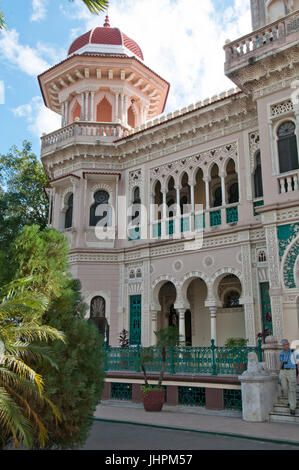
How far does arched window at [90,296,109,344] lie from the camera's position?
15.9m

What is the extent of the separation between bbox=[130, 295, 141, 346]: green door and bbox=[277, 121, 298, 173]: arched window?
7239mm

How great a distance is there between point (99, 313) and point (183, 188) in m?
5.93

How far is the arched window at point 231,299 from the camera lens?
15320 mm

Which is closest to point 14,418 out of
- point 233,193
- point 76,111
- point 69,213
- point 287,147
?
point 287,147

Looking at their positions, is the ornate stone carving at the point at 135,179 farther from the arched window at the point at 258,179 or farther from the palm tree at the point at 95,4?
the palm tree at the point at 95,4

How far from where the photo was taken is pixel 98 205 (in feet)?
55.9

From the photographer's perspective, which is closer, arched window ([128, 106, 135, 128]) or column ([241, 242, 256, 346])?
column ([241, 242, 256, 346])

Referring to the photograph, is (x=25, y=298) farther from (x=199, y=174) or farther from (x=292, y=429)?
(x=199, y=174)

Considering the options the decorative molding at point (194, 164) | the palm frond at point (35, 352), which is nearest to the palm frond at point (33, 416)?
the palm frond at point (35, 352)

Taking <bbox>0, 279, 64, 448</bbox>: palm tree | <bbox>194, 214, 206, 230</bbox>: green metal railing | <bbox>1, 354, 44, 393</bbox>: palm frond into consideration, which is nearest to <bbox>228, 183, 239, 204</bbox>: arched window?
<bbox>194, 214, 206, 230</bbox>: green metal railing

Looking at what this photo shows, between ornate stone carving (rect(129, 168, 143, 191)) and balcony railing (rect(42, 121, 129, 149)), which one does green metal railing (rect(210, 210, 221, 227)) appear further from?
balcony railing (rect(42, 121, 129, 149))

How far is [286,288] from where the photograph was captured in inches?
415

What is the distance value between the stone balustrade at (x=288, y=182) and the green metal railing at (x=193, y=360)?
421 centimetres

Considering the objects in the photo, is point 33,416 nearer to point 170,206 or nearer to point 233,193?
point 170,206
